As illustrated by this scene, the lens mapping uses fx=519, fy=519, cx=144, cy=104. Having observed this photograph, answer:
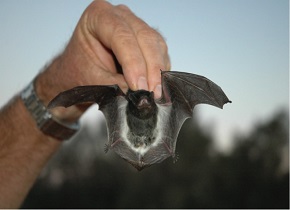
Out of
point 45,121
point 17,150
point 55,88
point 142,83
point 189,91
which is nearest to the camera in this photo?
point 142,83

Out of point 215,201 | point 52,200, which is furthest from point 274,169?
point 52,200

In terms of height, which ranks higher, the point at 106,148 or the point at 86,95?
the point at 86,95

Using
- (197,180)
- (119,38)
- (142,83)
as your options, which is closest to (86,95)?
(142,83)

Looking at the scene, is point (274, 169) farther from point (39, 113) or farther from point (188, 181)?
point (39, 113)

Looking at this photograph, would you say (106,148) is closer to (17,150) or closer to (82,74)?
(82,74)

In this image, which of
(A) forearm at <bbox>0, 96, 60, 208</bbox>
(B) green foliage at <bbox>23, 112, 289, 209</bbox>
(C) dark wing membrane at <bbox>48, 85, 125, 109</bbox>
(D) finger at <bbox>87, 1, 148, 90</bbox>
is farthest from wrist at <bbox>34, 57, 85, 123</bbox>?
(B) green foliage at <bbox>23, 112, 289, 209</bbox>

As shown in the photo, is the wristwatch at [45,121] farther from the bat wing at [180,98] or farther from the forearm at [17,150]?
the bat wing at [180,98]

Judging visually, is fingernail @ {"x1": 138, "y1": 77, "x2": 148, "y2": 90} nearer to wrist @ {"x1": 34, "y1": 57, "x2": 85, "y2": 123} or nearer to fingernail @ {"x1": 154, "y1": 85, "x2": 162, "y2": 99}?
fingernail @ {"x1": 154, "y1": 85, "x2": 162, "y2": 99}
